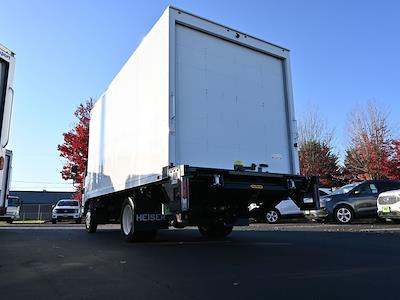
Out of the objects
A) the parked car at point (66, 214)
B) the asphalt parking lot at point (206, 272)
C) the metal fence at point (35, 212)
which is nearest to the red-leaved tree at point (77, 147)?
the parked car at point (66, 214)

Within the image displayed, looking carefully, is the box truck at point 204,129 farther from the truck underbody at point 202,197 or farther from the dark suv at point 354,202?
the dark suv at point 354,202

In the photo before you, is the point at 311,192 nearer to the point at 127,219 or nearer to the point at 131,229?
the point at 131,229

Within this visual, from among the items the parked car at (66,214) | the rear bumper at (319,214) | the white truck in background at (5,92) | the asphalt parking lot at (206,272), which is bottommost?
the asphalt parking lot at (206,272)

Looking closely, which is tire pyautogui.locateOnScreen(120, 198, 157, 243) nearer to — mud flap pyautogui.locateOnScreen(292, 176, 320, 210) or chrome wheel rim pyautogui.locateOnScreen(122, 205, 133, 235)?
chrome wheel rim pyautogui.locateOnScreen(122, 205, 133, 235)

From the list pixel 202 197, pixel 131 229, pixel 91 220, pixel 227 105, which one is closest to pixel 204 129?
pixel 227 105

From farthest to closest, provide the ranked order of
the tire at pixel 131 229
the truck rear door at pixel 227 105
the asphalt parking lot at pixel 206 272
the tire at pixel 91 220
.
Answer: the tire at pixel 91 220 < the tire at pixel 131 229 < the truck rear door at pixel 227 105 < the asphalt parking lot at pixel 206 272

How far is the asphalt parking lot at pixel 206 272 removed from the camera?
4.16 meters

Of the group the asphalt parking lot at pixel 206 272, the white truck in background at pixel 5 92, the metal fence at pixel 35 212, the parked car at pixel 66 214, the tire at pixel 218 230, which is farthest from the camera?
the metal fence at pixel 35 212

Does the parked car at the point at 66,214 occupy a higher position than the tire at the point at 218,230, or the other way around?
the parked car at the point at 66,214

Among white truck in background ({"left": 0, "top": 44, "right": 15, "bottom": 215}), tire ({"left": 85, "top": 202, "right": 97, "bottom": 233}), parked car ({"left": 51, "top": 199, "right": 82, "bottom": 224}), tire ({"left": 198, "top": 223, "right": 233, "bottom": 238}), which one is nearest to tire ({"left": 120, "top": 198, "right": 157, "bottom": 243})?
tire ({"left": 198, "top": 223, "right": 233, "bottom": 238})

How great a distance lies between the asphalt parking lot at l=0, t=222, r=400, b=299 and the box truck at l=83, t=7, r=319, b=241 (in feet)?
3.44

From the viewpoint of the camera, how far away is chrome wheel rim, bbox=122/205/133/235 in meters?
9.21

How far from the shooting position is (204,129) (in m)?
7.98

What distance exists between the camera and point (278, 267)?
5.52 m
